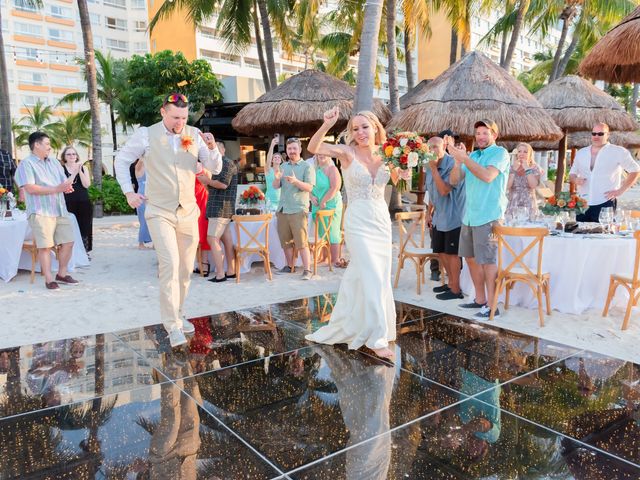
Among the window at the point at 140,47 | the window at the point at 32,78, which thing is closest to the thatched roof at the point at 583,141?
the window at the point at 140,47

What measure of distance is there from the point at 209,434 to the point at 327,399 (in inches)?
33.9

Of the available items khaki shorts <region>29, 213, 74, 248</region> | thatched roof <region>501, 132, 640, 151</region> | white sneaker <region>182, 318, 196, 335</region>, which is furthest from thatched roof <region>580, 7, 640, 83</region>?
thatched roof <region>501, 132, 640, 151</region>

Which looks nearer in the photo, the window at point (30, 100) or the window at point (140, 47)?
the window at point (30, 100)

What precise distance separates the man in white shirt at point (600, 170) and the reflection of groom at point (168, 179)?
547 centimetres

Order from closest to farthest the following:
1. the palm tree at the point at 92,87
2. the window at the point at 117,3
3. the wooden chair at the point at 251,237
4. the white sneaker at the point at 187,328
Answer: the white sneaker at the point at 187,328
the wooden chair at the point at 251,237
the palm tree at the point at 92,87
the window at the point at 117,3

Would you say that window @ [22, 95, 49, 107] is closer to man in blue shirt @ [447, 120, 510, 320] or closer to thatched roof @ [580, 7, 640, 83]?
thatched roof @ [580, 7, 640, 83]

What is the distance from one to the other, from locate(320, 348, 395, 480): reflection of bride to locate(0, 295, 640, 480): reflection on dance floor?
1 cm

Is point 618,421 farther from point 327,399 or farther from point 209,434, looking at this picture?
point 209,434

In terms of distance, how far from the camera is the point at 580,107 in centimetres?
1354

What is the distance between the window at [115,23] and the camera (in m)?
53.5

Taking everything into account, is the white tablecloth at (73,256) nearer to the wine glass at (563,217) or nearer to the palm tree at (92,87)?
the wine glass at (563,217)

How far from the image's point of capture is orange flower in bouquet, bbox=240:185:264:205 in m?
8.01

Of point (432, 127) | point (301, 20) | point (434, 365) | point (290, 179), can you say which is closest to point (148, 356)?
point (434, 365)

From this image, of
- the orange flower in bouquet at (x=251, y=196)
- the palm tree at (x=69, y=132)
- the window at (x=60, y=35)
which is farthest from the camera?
the window at (x=60, y=35)
